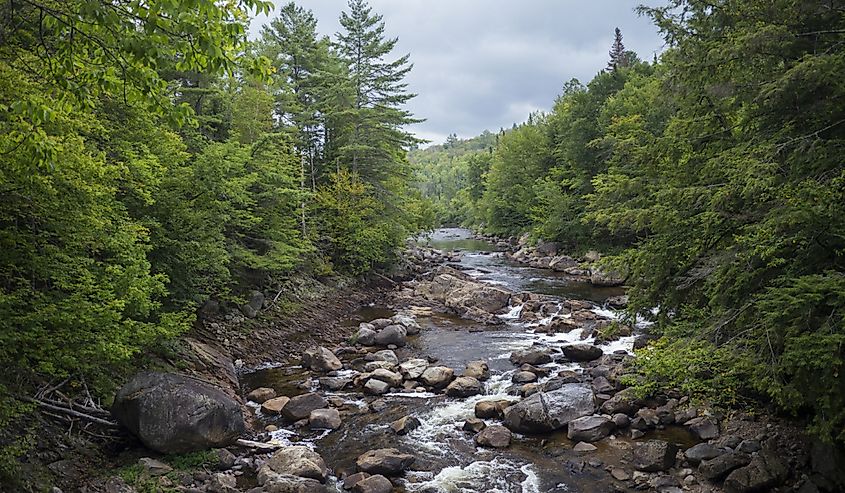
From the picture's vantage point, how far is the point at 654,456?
9070mm

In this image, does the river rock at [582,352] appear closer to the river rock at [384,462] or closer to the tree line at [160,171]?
the river rock at [384,462]

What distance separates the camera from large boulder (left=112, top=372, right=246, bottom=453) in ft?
28.3

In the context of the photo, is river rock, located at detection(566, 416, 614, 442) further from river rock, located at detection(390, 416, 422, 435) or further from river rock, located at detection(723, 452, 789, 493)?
river rock, located at detection(390, 416, 422, 435)

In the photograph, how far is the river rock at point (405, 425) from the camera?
1098cm

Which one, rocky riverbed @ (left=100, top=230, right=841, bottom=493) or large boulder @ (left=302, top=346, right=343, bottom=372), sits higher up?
large boulder @ (left=302, top=346, right=343, bottom=372)

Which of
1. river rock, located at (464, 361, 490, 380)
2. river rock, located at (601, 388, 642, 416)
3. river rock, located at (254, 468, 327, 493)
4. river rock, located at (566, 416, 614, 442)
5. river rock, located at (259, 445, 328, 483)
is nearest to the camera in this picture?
river rock, located at (254, 468, 327, 493)

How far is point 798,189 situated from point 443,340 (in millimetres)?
13077

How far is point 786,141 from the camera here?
758 cm

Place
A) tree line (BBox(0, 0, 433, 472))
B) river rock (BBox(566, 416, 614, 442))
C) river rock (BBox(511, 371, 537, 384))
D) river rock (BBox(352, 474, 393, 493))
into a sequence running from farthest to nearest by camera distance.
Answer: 1. river rock (BBox(511, 371, 537, 384))
2. river rock (BBox(566, 416, 614, 442))
3. river rock (BBox(352, 474, 393, 493))
4. tree line (BBox(0, 0, 433, 472))

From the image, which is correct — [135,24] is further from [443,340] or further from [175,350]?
[443,340]

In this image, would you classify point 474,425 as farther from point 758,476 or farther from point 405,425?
point 758,476

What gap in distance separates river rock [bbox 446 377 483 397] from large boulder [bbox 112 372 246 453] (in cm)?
535

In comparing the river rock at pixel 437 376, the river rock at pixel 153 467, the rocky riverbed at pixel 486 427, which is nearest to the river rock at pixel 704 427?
the rocky riverbed at pixel 486 427

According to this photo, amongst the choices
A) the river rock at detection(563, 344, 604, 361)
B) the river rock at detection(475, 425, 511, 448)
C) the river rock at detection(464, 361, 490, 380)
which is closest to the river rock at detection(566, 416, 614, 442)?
the river rock at detection(475, 425, 511, 448)
